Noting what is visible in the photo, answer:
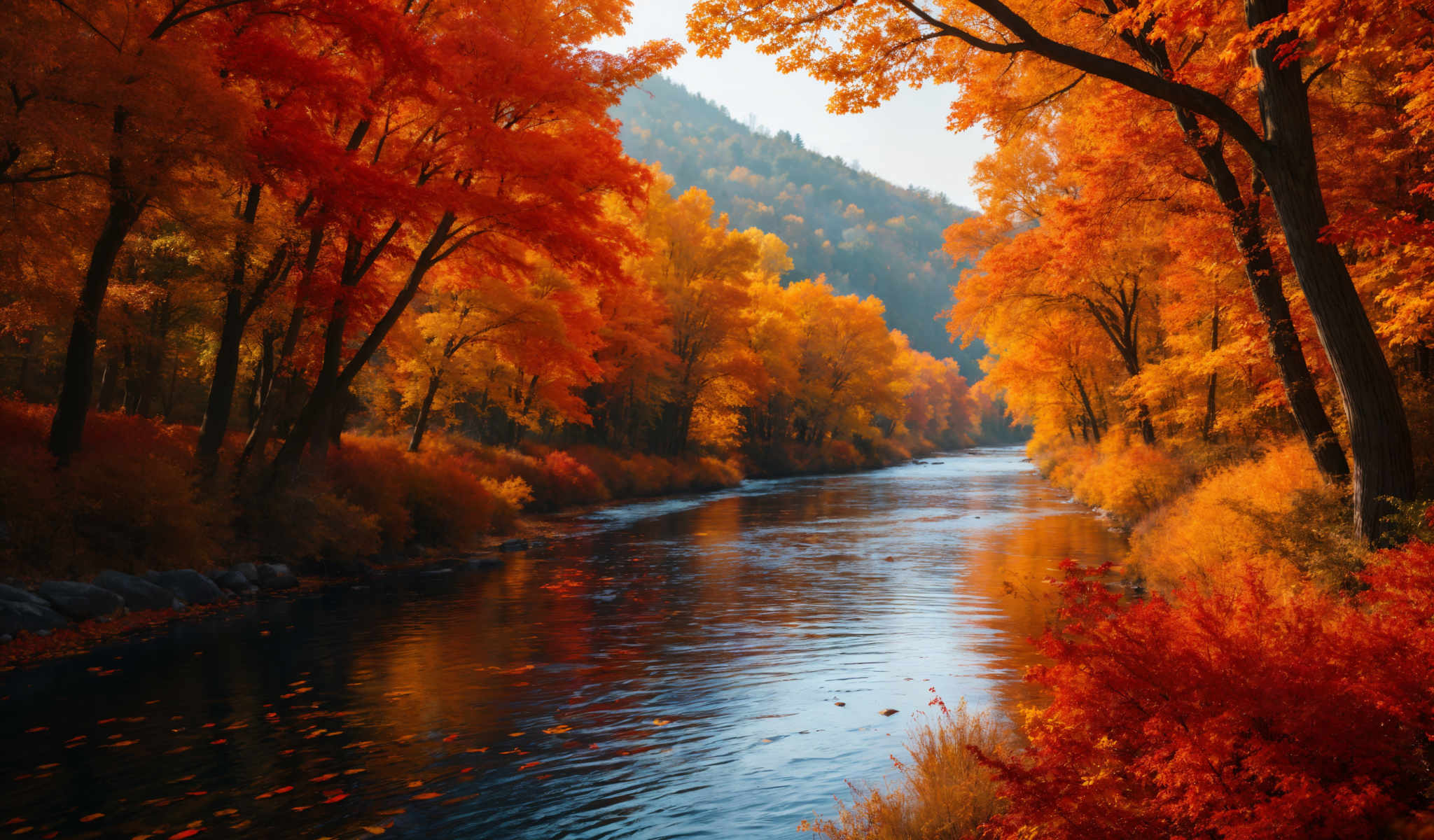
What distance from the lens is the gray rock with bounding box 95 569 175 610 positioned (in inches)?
461

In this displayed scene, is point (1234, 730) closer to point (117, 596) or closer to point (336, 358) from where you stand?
point (117, 596)

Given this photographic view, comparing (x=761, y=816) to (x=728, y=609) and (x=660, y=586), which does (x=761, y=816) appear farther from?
(x=660, y=586)

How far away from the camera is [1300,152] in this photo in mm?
7504

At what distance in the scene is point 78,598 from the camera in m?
11.1

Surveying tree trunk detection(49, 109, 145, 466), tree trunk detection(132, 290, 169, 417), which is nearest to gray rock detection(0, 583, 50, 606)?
tree trunk detection(49, 109, 145, 466)

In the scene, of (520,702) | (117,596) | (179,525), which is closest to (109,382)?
(179,525)

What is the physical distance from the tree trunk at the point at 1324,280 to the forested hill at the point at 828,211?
4300 inches

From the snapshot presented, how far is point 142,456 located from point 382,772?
9.59 meters

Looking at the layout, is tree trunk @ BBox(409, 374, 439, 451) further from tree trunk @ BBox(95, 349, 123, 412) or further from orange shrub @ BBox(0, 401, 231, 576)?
orange shrub @ BBox(0, 401, 231, 576)

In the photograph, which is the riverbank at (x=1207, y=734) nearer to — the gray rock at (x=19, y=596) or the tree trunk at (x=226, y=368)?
the gray rock at (x=19, y=596)

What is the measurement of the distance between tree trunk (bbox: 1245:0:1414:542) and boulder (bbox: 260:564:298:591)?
1516 centimetres

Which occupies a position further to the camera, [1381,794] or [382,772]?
[382,772]

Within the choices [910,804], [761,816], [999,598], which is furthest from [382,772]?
[999,598]

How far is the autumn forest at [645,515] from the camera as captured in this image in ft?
16.0
